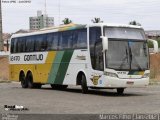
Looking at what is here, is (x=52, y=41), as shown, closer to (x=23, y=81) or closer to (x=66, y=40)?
(x=66, y=40)

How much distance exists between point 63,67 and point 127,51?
4989mm

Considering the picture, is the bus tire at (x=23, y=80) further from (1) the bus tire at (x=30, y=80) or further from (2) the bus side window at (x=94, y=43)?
(2) the bus side window at (x=94, y=43)

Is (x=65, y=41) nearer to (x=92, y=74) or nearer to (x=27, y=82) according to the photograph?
(x=92, y=74)

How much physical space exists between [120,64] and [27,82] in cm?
1018

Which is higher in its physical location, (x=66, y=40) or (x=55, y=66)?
(x=66, y=40)

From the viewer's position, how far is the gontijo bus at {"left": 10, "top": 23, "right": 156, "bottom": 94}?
24.1 metres

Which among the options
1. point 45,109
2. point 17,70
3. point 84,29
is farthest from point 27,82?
point 45,109

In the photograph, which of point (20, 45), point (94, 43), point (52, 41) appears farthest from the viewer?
point (20, 45)

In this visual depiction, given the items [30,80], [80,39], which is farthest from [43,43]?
[80,39]

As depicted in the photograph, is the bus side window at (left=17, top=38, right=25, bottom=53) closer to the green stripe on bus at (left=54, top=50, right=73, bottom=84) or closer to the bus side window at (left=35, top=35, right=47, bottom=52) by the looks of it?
the bus side window at (left=35, top=35, right=47, bottom=52)

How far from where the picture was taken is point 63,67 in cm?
2833

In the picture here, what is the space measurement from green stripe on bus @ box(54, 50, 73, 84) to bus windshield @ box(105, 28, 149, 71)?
345 cm

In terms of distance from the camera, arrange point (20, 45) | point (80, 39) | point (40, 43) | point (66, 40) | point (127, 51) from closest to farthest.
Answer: point (127, 51), point (80, 39), point (66, 40), point (40, 43), point (20, 45)

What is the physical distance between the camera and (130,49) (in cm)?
2450
